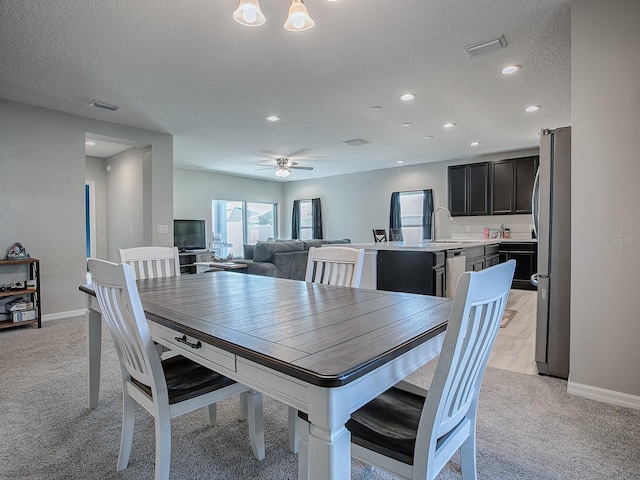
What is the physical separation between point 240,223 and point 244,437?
26.6ft

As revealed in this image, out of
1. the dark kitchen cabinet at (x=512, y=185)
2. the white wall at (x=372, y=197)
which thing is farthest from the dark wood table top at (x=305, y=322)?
the white wall at (x=372, y=197)

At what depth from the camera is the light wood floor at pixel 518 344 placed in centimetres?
272

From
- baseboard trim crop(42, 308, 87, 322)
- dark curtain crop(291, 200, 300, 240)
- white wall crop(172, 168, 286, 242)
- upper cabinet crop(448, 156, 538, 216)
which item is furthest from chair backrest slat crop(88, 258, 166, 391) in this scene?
dark curtain crop(291, 200, 300, 240)

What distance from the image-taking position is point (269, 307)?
1459 mm

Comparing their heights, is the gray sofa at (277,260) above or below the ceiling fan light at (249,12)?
below

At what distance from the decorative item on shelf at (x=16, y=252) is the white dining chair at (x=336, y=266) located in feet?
11.8

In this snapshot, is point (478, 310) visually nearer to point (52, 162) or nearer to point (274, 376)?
point (274, 376)

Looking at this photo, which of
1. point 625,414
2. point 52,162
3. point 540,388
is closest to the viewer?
point 625,414

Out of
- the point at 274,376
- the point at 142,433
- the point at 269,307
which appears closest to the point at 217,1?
the point at 269,307

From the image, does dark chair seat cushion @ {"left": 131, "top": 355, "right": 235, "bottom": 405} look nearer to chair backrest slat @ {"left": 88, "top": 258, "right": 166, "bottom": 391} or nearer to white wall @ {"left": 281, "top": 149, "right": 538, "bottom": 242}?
chair backrest slat @ {"left": 88, "top": 258, "right": 166, "bottom": 391}

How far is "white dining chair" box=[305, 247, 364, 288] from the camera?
215 centimetres

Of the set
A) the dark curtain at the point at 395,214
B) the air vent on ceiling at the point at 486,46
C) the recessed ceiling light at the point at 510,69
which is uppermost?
the recessed ceiling light at the point at 510,69

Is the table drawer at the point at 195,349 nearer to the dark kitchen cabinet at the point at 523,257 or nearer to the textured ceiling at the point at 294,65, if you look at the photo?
the textured ceiling at the point at 294,65

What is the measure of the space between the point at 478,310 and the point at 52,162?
5.03 meters
